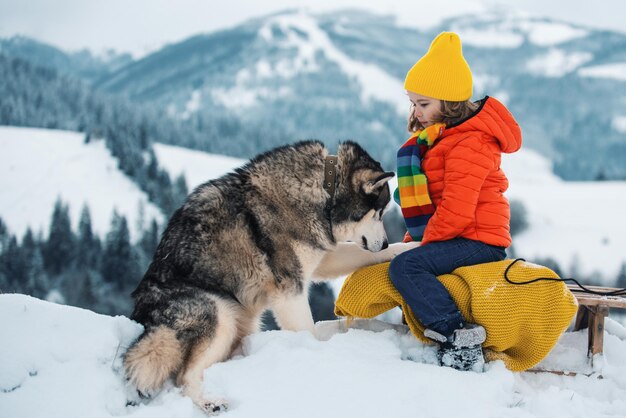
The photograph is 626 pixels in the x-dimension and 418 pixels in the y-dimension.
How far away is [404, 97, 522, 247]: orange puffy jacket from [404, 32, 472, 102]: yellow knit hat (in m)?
0.26

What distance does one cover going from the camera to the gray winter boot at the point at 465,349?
4809 mm

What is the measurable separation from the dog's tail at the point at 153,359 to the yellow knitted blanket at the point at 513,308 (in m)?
2.14

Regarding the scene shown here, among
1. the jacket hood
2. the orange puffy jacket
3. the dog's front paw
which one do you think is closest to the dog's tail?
the dog's front paw

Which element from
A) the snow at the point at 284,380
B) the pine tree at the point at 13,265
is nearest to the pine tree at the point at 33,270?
the pine tree at the point at 13,265

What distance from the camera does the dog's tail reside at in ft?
Answer: 15.2

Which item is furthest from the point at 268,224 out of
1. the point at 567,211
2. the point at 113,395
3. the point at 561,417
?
the point at 567,211

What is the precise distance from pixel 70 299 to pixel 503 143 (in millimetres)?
71336

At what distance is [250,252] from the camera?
5.34 meters

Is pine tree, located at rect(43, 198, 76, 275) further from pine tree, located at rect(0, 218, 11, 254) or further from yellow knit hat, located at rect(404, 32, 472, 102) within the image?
yellow knit hat, located at rect(404, 32, 472, 102)

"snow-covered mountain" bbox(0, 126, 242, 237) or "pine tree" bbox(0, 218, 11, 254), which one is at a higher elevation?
"pine tree" bbox(0, 218, 11, 254)

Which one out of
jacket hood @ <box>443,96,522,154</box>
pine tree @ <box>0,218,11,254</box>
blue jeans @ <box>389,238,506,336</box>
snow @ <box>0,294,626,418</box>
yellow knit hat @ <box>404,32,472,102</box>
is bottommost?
pine tree @ <box>0,218,11,254</box>

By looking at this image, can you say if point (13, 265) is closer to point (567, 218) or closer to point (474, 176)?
point (474, 176)

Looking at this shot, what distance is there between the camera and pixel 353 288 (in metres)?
5.72

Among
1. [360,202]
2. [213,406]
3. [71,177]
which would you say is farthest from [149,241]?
[213,406]
